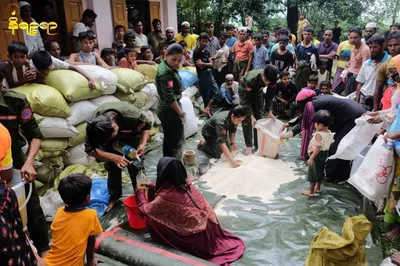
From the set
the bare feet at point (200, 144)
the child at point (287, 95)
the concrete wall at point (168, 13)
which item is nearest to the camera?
the bare feet at point (200, 144)

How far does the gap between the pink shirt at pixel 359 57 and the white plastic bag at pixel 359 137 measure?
2436 millimetres

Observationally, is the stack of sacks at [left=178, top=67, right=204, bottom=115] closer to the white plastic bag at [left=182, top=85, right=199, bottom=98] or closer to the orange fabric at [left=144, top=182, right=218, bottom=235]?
the white plastic bag at [left=182, top=85, right=199, bottom=98]

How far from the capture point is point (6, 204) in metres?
1.25

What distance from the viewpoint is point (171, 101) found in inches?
137

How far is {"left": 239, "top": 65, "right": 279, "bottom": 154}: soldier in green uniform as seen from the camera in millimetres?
4195

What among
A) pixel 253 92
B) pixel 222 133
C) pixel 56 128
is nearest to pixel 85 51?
pixel 56 128

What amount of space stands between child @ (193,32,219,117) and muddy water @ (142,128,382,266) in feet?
8.87

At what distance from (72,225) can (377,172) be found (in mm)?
2319

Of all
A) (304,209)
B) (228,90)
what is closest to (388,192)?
(304,209)

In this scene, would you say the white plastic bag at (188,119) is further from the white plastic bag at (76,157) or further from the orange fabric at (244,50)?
the orange fabric at (244,50)

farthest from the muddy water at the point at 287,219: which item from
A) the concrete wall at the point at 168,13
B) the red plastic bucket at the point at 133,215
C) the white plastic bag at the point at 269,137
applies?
the concrete wall at the point at 168,13

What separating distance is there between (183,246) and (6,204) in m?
1.51

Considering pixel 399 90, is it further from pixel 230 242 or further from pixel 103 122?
pixel 103 122

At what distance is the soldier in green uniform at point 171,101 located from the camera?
3357 mm
